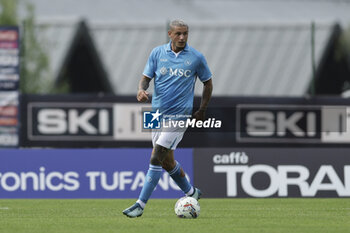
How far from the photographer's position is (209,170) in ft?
55.9

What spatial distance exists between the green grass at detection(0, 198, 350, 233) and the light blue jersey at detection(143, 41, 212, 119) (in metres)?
1.35

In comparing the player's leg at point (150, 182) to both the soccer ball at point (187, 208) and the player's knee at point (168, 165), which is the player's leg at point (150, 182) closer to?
the player's knee at point (168, 165)

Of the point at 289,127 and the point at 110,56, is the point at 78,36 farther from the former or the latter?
the point at 289,127

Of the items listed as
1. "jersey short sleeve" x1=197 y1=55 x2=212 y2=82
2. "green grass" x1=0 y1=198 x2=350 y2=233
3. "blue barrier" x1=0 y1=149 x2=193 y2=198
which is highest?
"jersey short sleeve" x1=197 y1=55 x2=212 y2=82

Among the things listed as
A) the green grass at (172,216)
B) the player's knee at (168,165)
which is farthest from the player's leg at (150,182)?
the player's knee at (168,165)

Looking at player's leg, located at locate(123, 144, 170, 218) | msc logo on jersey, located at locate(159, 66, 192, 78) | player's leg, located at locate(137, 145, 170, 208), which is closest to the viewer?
player's leg, located at locate(123, 144, 170, 218)

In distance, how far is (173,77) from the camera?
12.7 meters

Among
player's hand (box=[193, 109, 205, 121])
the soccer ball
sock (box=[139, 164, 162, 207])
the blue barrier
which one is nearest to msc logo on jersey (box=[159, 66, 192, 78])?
player's hand (box=[193, 109, 205, 121])

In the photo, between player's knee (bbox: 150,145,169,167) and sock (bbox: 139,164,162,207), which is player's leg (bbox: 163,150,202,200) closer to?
player's knee (bbox: 150,145,169,167)

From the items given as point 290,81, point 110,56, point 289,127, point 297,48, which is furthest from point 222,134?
point 110,56

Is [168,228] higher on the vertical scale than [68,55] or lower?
higher

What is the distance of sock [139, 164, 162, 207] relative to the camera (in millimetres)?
12469

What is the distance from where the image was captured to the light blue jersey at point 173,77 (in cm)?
1265

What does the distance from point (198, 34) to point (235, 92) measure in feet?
10.3
